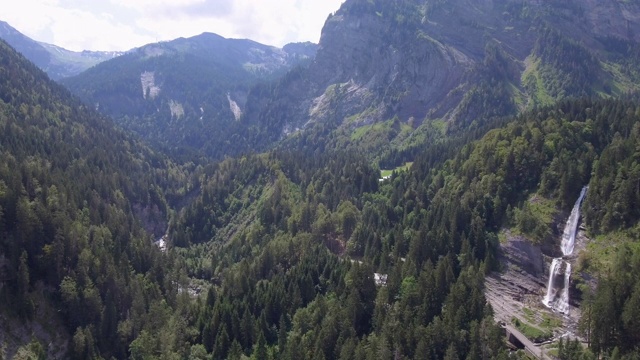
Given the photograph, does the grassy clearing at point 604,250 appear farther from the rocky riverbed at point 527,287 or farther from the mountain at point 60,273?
the mountain at point 60,273

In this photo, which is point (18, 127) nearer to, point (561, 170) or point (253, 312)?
point (253, 312)

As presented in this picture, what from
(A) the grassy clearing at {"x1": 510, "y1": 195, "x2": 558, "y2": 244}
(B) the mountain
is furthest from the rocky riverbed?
(B) the mountain

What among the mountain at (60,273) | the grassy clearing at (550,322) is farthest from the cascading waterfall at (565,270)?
the mountain at (60,273)

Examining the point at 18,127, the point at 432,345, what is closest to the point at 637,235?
the point at 432,345

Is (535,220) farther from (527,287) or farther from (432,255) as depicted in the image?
(432,255)

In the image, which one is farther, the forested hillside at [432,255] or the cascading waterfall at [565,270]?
the cascading waterfall at [565,270]

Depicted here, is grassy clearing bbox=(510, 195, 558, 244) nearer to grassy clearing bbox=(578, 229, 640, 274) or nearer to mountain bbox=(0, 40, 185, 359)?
grassy clearing bbox=(578, 229, 640, 274)

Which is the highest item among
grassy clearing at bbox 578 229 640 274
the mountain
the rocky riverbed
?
grassy clearing at bbox 578 229 640 274

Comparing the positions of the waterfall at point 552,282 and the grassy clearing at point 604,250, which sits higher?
the grassy clearing at point 604,250

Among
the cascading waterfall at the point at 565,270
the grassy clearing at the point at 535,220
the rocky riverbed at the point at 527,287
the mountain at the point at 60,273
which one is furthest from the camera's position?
the grassy clearing at the point at 535,220
